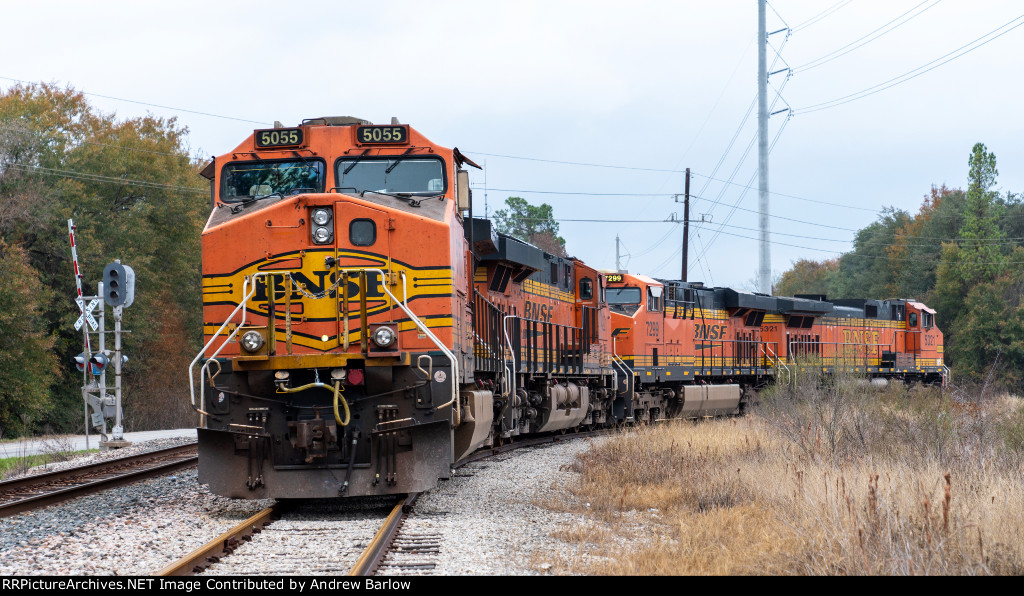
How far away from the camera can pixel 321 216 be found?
9.41 m

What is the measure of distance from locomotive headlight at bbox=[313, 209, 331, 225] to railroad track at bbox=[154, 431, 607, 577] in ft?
9.17

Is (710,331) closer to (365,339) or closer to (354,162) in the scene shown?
(354,162)

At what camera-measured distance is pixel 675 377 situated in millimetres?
24031

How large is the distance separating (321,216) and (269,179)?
3.68 feet

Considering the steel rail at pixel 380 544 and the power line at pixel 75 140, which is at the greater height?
the power line at pixel 75 140

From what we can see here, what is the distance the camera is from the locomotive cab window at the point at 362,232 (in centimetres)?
941

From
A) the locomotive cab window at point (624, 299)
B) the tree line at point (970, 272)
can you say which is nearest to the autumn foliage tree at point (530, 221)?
the tree line at point (970, 272)

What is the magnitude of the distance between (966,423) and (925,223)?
59.8m

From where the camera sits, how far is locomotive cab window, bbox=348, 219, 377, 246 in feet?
30.9

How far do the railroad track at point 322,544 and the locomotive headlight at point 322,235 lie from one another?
2611 millimetres

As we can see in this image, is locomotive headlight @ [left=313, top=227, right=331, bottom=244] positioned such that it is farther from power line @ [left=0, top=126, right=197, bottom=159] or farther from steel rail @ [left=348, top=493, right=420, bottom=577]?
power line @ [left=0, top=126, right=197, bottom=159]

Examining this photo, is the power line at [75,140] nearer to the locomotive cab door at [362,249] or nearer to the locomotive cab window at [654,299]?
the locomotive cab window at [654,299]

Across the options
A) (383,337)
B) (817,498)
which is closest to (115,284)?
(383,337)
